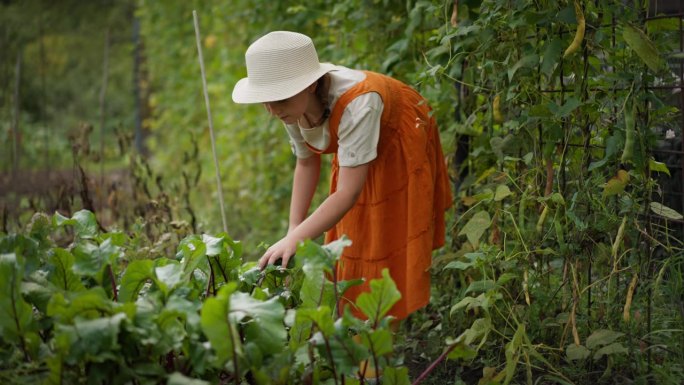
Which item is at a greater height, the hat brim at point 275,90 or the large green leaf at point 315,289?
the hat brim at point 275,90

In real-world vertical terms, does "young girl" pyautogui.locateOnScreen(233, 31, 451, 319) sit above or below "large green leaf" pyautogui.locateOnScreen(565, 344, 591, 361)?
above

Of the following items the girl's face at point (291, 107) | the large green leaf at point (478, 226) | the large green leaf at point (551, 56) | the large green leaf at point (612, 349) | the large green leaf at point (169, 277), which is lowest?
the large green leaf at point (612, 349)

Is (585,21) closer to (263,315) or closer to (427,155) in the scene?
(427,155)

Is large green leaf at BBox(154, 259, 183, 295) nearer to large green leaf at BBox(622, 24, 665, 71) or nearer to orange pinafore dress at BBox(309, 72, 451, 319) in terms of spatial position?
orange pinafore dress at BBox(309, 72, 451, 319)

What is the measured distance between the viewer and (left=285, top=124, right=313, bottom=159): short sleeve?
2.69 metres

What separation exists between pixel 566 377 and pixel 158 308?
1191 mm

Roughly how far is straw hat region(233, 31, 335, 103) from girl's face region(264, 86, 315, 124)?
6cm

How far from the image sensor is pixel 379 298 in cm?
171

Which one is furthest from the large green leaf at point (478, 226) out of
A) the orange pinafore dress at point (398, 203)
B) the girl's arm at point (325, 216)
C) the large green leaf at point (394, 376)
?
the large green leaf at point (394, 376)

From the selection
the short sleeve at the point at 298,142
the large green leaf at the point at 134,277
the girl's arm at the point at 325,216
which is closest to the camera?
the large green leaf at the point at 134,277

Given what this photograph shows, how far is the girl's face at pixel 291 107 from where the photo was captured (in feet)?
7.77

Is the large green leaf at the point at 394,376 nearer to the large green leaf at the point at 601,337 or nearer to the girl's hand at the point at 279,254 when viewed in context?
the girl's hand at the point at 279,254

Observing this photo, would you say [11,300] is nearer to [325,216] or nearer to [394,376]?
[394,376]

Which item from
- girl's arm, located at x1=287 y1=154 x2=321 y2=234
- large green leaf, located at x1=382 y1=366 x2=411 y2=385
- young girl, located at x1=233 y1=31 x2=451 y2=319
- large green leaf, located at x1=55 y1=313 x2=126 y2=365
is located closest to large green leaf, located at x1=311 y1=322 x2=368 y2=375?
large green leaf, located at x1=382 y1=366 x2=411 y2=385
